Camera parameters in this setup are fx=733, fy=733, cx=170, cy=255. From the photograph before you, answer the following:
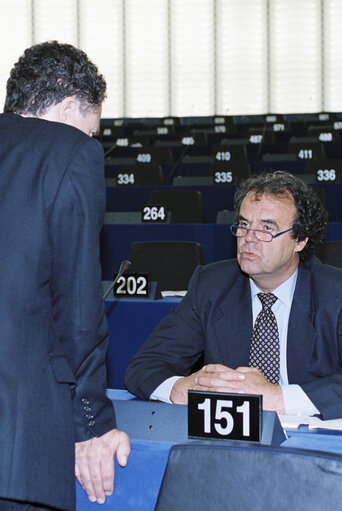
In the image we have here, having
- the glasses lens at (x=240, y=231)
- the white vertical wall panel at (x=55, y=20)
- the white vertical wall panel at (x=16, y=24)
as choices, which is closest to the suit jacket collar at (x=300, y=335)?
the glasses lens at (x=240, y=231)

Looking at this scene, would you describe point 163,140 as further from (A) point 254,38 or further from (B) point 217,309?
(B) point 217,309

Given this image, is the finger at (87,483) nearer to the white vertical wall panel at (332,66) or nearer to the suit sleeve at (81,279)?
the suit sleeve at (81,279)

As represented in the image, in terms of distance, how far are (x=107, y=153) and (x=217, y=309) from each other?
21.7 feet

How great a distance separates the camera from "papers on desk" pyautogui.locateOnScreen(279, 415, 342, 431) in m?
1.60

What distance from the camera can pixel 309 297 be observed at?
2.20m

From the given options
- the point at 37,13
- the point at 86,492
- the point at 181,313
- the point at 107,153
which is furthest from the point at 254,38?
the point at 86,492

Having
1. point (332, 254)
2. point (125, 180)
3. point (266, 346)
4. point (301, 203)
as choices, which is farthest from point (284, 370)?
point (125, 180)

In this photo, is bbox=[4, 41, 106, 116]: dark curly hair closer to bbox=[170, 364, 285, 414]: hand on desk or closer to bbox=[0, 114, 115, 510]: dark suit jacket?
bbox=[0, 114, 115, 510]: dark suit jacket

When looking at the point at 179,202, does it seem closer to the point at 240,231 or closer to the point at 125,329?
the point at 125,329

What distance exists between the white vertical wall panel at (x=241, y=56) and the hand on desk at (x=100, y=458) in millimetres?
12310

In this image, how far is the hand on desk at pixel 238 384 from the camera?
1.82m

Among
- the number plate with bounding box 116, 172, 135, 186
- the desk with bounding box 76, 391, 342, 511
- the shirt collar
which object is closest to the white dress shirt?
the shirt collar

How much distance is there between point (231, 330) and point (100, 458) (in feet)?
3.22

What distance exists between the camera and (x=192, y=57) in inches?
523
